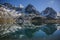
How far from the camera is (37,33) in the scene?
222cm

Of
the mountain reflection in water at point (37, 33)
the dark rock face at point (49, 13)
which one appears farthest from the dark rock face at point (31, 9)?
the mountain reflection in water at point (37, 33)

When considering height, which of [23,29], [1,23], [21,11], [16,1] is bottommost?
[23,29]

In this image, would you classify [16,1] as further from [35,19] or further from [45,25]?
[45,25]

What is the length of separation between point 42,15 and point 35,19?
138 millimetres

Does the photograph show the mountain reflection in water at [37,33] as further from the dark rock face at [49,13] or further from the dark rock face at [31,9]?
the dark rock face at [31,9]

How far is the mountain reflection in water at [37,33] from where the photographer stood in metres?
2.19

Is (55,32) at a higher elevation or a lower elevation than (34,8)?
lower

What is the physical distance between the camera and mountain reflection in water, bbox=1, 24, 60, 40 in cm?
219

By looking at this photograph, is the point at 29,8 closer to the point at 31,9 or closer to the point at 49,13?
the point at 31,9

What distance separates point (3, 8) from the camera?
223 centimetres

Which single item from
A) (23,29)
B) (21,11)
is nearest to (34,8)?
(21,11)

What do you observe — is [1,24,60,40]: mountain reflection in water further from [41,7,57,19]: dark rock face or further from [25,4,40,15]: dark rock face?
[25,4,40,15]: dark rock face

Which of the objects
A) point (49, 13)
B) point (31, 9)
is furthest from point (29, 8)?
point (49, 13)

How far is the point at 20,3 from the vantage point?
7.32 feet
